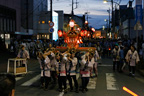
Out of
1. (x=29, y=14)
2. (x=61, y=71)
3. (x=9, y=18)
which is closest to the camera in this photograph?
(x=61, y=71)

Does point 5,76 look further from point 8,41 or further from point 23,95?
point 8,41

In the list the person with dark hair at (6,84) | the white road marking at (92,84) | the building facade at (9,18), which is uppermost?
the building facade at (9,18)

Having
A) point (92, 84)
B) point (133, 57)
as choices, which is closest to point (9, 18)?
point (133, 57)

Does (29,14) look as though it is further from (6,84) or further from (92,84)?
(6,84)

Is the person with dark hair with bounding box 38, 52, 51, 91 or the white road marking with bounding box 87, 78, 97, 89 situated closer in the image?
the person with dark hair with bounding box 38, 52, 51, 91

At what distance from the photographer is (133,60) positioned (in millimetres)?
11945

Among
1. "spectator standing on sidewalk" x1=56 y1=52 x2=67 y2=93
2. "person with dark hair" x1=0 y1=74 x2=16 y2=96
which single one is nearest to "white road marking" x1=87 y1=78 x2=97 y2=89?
"spectator standing on sidewalk" x1=56 y1=52 x2=67 y2=93

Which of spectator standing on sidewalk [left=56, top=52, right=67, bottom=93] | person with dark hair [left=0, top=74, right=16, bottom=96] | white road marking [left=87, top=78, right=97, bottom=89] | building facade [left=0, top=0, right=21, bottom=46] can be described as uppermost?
building facade [left=0, top=0, right=21, bottom=46]

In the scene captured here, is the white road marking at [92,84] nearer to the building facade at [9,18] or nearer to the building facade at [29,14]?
the building facade at [9,18]

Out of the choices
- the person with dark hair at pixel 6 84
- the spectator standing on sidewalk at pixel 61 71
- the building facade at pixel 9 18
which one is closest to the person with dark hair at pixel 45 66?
the spectator standing on sidewalk at pixel 61 71

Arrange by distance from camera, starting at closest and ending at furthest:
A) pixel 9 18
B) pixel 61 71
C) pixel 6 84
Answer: pixel 6 84
pixel 61 71
pixel 9 18

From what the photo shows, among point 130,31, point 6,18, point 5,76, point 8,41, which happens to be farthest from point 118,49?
point 130,31

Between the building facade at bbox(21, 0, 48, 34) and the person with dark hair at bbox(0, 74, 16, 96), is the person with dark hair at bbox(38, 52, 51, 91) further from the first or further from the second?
the building facade at bbox(21, 0, 48, 34)

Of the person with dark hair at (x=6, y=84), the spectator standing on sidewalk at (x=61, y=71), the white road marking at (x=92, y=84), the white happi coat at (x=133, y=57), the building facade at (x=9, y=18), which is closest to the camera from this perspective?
the person with dark hair at (x=6, y=84)
